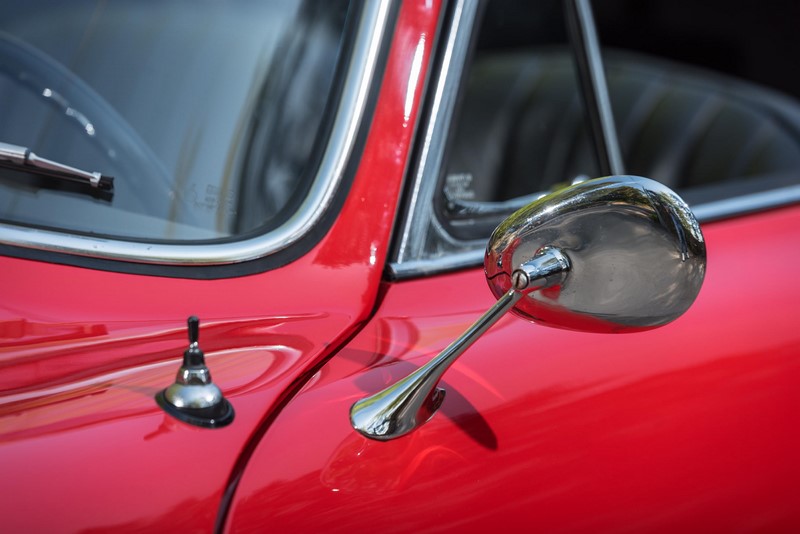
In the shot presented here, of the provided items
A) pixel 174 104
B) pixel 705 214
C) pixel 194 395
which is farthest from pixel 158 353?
pixel 705 214

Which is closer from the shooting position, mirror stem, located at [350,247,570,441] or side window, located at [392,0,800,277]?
mirror stem, located at [350,247,570,441]

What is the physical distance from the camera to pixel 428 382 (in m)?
0.93

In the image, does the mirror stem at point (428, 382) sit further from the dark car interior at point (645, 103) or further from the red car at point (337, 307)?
the dark car interior at point (645, 103)

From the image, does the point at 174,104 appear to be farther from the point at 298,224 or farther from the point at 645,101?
the point at 645,101

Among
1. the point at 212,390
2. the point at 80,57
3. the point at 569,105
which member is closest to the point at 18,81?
the point at 80,57

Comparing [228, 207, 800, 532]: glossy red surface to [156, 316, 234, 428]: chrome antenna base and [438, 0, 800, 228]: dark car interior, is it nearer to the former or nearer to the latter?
[156, 316, 234, 428]: chrome antenna base

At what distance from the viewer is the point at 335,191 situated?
1.23m

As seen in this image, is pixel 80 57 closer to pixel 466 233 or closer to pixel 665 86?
pixel 466 233

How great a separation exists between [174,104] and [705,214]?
833mm

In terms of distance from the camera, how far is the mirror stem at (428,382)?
0.89 metres

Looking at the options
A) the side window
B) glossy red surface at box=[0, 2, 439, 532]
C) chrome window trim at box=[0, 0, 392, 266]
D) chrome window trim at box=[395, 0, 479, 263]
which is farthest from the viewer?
the side window

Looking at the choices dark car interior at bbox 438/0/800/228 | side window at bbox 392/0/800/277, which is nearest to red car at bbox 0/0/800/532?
side window at bbox 392/0/800/277

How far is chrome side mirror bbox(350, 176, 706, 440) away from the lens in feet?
2.93

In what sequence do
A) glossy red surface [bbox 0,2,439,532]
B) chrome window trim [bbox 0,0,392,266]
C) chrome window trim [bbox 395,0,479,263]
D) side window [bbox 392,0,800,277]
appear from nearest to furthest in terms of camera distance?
glossy red surface [bbox 0,2,439,532] < chrome window trim [bbox 0,0,392,266] < chrome window trim [bbox 395,0,479,263] < side window [bbox 392,0,800,277]
